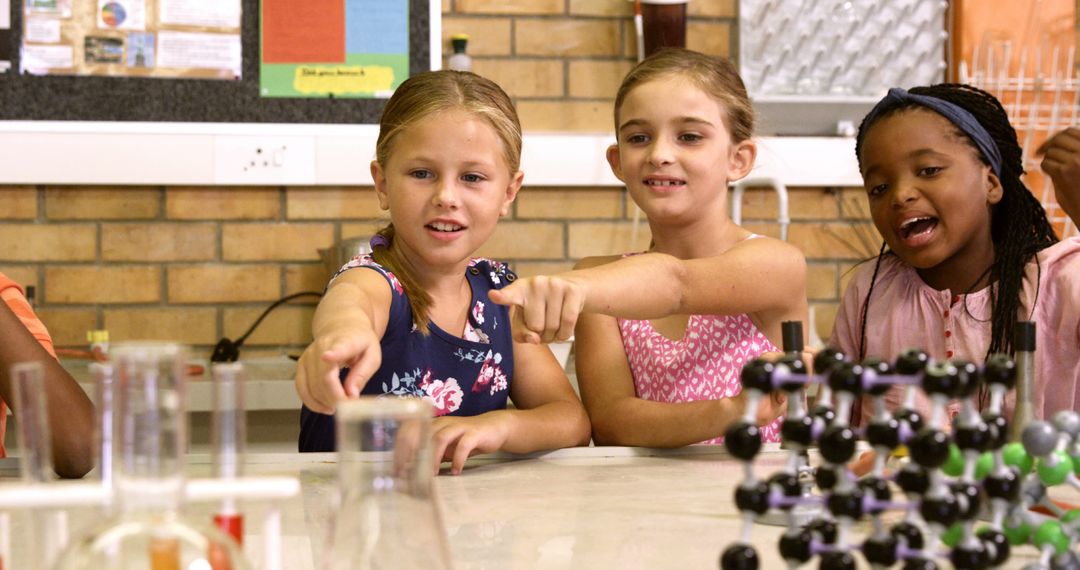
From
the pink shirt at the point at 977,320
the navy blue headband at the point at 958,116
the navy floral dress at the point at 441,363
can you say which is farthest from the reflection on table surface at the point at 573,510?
the navy blue headband at the point at 958,116

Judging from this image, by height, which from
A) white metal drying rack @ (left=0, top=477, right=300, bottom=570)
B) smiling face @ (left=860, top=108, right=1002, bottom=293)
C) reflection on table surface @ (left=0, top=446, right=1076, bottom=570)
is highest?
smiling face @ (left=860, top=108, right=1002, bottom=293)

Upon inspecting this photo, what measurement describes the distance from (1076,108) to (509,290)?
7.31 feet

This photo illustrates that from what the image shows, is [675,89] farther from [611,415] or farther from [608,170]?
[608,170]

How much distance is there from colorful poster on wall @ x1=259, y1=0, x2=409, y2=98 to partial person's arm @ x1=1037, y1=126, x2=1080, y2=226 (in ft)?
4.92

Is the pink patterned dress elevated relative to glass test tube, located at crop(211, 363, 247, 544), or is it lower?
lower

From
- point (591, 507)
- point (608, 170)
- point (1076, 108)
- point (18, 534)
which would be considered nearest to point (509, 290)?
point (591, 507)

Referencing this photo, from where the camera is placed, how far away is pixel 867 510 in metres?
0.50

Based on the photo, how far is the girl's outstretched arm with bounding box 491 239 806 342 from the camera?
38.8 inches

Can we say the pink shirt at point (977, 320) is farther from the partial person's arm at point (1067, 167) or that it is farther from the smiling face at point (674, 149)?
the smiling face at point (674, 149)

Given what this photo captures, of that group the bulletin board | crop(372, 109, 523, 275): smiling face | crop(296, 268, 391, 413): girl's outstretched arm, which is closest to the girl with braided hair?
crop(372, 109, 523, 275): smiling face

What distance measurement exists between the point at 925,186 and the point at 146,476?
1214 millimetres

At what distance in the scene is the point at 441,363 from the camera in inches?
57.1

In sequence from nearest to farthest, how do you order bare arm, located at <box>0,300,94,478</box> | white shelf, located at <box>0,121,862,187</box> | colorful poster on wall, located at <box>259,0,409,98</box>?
bare arm, located at <box>0,300,94,478</box>
white shelf, located at <box>0,121,862,187</box>
colorful poster on wall, located at <box>259,0,409,98</box>

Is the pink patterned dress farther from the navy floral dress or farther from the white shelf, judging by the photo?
the white shelf
